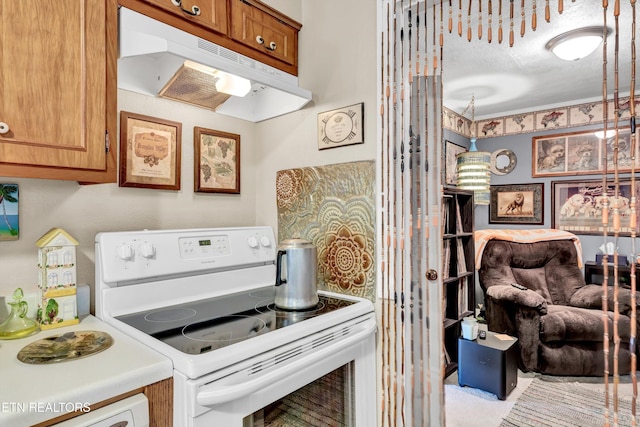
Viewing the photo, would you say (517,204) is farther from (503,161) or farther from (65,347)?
(65,347)

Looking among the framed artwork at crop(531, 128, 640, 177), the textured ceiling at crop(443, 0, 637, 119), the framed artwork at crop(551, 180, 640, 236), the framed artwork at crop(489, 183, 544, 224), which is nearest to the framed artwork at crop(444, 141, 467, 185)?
the textured ceiling at crop(443, 0, 637, 119)

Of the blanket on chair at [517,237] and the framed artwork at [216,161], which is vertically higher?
the framed artwork at [216,161]

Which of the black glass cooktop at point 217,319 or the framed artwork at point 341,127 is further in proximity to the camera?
the framed artwork at point 341,127

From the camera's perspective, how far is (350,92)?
5.04 ft

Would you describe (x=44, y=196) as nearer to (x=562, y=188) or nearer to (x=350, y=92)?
(x=350, y=92)

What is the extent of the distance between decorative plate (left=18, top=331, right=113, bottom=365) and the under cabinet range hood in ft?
3.00

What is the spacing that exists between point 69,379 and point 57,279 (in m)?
0.55

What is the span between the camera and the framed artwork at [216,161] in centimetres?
168

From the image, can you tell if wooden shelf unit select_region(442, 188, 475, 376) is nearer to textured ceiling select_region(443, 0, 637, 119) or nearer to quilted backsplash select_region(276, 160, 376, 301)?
textured ceiling select_region(443, 0, 637, 119)

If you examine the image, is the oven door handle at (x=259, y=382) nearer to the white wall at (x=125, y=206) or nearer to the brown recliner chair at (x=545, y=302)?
the white wall at (x=125, y=206)

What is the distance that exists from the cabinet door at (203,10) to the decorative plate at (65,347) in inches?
46.2

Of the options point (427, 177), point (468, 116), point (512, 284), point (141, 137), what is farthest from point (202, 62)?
point (468, 116)

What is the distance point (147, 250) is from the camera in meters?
1.30

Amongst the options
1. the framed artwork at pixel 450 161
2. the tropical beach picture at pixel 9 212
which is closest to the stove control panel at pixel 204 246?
the tropical beach picture at pixel 9 212
